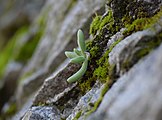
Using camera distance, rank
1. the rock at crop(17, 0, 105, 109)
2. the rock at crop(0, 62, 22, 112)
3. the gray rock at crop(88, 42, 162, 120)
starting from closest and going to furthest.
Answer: the gray rock at crop(88, 42, 162, 120)
the rock at crop(17, 0, 105, 109)
the rock at crop(0, 62, 22, 112)

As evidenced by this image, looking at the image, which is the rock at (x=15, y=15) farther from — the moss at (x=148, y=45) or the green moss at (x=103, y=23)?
the moss at (x=148, y=45)

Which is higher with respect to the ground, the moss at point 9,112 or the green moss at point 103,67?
the green moss at point 103,67

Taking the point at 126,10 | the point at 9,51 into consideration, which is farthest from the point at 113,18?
the point at 9,51

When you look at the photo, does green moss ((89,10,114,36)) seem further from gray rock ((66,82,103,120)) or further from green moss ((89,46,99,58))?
gray rock ((66,82,103,120))

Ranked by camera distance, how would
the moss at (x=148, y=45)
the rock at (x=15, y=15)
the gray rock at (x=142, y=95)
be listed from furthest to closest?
the rock at (x=15, y=15), the moss at (x=148, y=45), the gray rock at (x=142, y=95)

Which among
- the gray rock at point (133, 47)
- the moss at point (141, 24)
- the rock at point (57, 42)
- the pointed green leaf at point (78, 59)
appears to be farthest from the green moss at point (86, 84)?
the rock at point (57, 42)

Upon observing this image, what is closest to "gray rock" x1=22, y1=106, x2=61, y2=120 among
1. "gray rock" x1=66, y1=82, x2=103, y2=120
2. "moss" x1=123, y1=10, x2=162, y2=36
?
"gray rock" x1=66, y1=82, x2=103, y2=120

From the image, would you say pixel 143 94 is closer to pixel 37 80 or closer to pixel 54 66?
pixel 54 66

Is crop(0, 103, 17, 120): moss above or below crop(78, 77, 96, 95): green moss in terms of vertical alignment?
below

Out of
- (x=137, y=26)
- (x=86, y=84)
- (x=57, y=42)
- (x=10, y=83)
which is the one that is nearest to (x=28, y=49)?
(x=10, y=83)
